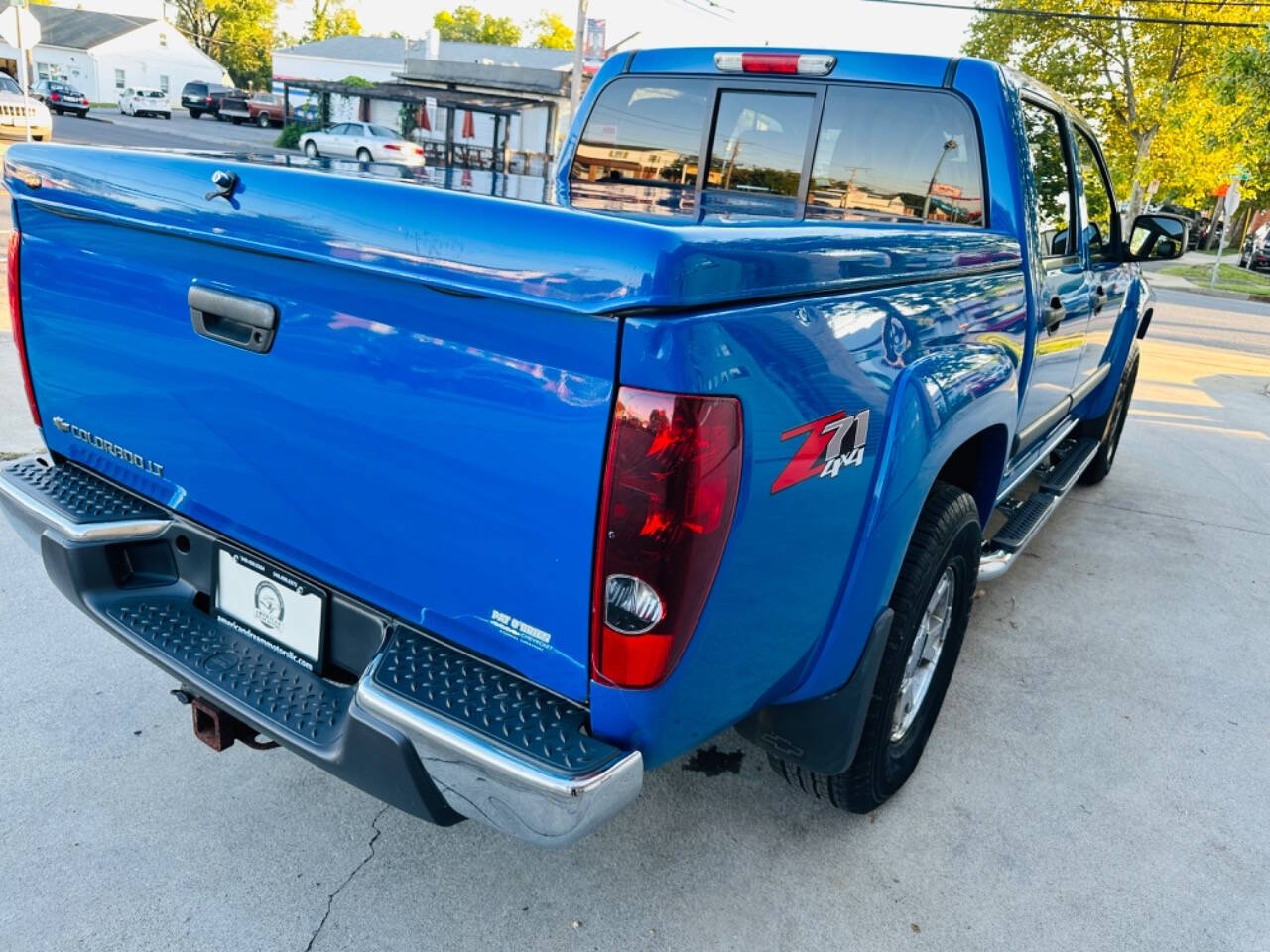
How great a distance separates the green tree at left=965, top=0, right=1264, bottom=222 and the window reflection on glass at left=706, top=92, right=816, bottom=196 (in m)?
27.8

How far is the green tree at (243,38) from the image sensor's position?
79000mm

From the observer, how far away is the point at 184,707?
301 cm

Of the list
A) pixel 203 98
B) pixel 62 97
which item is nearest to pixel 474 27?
pixel 203 98

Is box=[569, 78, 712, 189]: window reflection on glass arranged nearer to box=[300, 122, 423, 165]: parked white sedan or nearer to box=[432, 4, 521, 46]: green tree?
box=[300, 122, 423, 165]: parked white sedan

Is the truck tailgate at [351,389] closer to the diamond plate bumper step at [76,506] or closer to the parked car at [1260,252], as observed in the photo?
the diamond plate bumper step at [76,506]

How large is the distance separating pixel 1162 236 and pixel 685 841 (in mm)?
3673

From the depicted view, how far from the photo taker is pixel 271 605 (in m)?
2.16

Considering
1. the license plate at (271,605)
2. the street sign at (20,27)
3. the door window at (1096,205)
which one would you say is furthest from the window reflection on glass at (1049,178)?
the street sign at (20,27)

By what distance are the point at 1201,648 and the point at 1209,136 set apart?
26416mm

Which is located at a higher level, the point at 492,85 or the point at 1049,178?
the point at 492,85

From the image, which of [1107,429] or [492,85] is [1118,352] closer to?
[1107,429]

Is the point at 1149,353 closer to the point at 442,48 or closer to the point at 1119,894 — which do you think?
the point at 1119,894

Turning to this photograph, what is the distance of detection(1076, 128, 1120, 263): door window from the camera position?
13.1 feet

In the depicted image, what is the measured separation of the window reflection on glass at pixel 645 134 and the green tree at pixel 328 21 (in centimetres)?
8922
